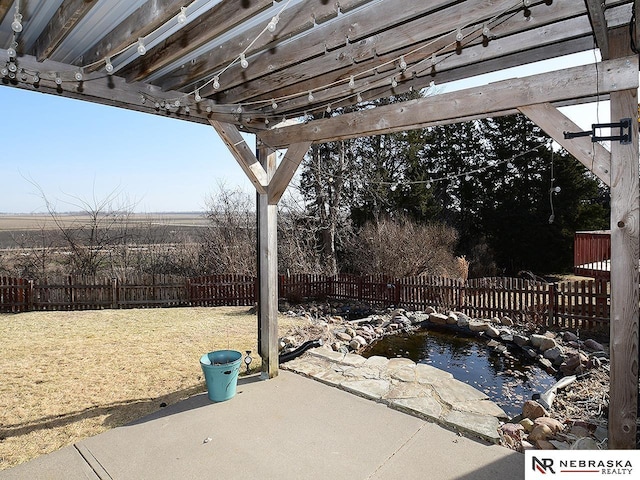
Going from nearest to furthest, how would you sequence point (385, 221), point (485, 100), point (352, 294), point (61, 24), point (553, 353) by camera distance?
point (61, 24) → point (485, 100) → point (553, 353) → point (352, 294) → point (385, 221)

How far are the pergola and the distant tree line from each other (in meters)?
6.89

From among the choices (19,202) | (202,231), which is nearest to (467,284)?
(202,231)

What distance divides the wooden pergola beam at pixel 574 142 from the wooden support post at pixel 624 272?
0.04m

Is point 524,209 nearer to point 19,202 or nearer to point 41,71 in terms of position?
point 41,71

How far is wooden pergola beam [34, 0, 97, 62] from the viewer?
5.49 ft

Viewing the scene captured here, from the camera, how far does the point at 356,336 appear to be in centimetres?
539

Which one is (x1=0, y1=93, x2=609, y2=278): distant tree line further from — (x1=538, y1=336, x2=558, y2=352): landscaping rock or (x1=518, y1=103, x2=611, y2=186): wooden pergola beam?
(x1=518, y1=103, x2=611, y2=186): wooden pergola beam

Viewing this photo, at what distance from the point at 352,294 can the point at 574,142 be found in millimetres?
6829

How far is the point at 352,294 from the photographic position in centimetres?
862

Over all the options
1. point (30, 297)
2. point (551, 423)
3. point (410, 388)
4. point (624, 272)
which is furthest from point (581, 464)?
point (30, 297)

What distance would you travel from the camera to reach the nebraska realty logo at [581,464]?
6.59 feet

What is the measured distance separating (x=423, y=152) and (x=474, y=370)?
12.3 m

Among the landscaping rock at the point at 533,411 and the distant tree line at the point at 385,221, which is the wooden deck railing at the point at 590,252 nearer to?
the distant tree line at the point at 385,221

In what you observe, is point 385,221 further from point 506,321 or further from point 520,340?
point 520,340
